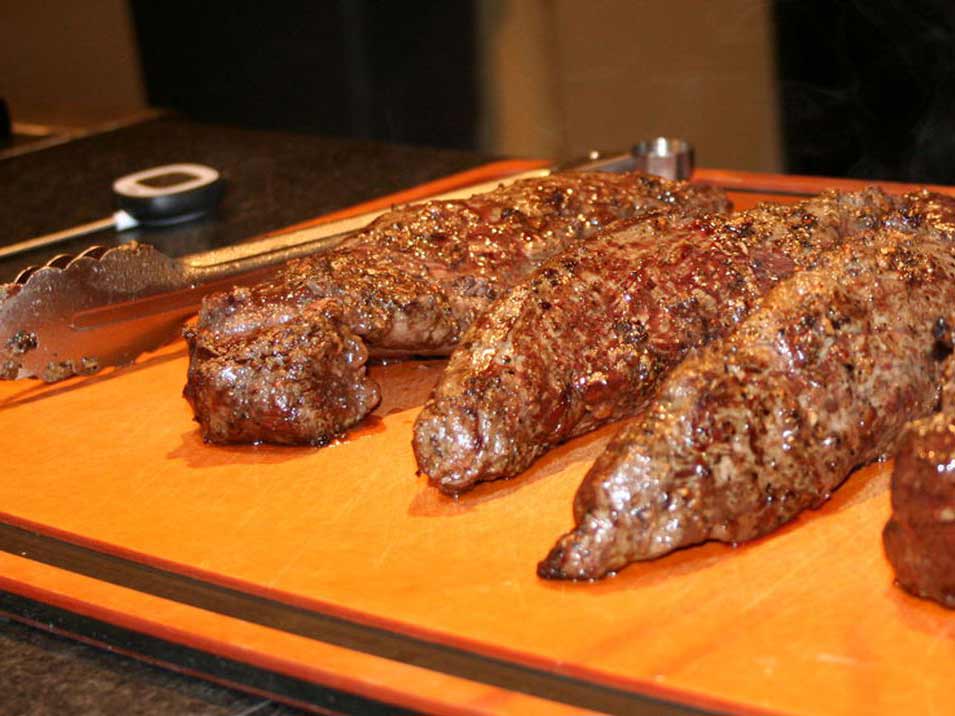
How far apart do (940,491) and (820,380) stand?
0.44m

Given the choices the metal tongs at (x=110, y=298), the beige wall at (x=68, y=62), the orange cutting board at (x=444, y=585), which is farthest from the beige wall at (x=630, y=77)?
the orange cutting board at (x=444, y=585)

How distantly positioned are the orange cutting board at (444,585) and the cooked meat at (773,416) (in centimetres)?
8

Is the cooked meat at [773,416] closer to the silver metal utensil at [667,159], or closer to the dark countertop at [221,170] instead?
the silver metal utensil at [667,159]

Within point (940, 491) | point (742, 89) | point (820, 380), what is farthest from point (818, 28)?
point (940, 491)

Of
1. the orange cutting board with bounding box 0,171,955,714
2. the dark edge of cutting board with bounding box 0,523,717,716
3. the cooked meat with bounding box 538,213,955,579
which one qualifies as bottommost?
the dark edge of cutting board with bounding box 0,523,717,716

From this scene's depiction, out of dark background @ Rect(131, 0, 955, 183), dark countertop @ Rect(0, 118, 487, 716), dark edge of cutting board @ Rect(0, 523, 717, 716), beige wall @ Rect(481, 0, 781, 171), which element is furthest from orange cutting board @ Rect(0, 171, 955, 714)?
dark background @ Rect(131, 0, 955, 183)

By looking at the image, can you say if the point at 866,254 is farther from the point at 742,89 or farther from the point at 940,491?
the point at 742,89

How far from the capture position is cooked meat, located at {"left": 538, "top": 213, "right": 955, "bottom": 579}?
8.73 ft

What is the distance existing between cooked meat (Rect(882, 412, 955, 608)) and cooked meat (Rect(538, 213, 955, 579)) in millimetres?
292

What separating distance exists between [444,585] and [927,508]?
0.86 metres

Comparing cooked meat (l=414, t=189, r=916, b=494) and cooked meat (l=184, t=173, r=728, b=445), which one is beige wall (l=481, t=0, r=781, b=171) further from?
cooked meat (l=414, t=189, r=916, b=494)

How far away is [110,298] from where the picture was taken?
3.89 meters

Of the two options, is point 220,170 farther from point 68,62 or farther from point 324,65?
point 68,62

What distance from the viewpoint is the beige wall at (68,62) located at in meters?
7.55
